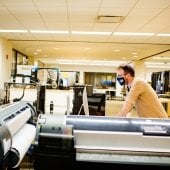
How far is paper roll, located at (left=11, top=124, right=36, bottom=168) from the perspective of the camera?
1.35 m

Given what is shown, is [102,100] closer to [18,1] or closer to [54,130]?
[18,1]

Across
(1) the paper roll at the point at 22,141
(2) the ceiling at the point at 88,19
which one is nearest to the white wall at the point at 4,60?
(2) the ceiling at the point at 88,19

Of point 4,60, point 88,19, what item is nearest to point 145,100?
point 88,19

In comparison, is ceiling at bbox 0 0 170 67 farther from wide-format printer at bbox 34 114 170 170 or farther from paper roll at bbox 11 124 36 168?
wide-format printer at bbox 34 114 170 170

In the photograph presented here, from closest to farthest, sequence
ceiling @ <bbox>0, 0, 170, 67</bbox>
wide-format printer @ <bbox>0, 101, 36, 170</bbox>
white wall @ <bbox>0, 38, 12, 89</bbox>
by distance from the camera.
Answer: wide-format printer @ <bbox>0, 101, 36, 170</bbox>
ceiling @ <bbox>0, 0, 170, 67</bbox>
white wall @ <bbox>0, 38, 12, 89</bbox>

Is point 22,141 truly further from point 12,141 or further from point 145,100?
point 145,100

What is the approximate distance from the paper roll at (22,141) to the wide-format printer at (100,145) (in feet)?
0.66

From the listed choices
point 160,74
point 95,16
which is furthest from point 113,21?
point 160,74

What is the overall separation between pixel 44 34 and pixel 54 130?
24.7 feet

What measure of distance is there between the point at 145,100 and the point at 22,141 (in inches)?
71.2

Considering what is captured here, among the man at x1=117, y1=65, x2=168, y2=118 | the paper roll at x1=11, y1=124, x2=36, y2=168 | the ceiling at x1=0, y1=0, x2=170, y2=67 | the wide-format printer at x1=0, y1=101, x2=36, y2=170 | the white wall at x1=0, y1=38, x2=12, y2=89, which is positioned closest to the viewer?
the wide-format printer at x1=0, y1=101, x2=36, y2=170

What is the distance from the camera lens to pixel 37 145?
46.6 inches

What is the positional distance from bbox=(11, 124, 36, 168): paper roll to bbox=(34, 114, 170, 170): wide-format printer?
0.66 ft

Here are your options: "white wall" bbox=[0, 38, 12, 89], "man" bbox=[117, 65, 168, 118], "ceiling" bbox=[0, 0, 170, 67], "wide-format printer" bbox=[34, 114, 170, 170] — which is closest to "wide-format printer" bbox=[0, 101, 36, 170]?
"wide-format printer" bbox=[34, 114, 170, 170]
